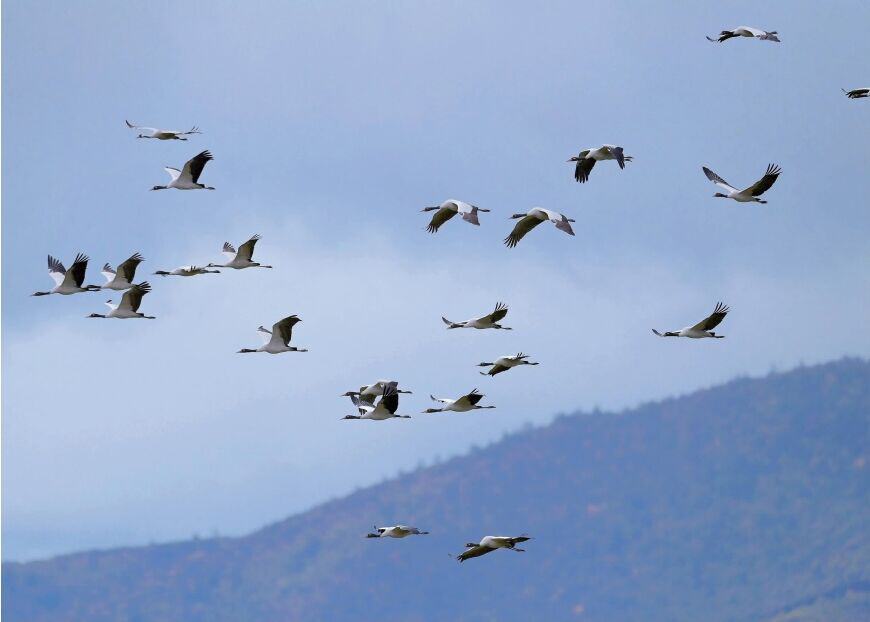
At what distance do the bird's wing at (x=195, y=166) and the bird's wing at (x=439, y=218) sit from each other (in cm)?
471

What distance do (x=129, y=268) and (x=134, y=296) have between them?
2.14 feet

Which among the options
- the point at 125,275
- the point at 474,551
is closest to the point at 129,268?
the point at 125,275

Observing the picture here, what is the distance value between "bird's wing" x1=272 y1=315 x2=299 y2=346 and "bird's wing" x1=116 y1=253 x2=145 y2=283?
335 cm

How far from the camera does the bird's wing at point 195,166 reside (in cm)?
4331

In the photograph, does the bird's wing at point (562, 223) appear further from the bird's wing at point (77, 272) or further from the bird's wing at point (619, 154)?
the bird's wing at point (77, 272)

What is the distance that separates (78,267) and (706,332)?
525 inches

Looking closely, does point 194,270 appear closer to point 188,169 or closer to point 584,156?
point 188,169

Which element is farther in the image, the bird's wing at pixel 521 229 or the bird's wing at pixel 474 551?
the bird's wing at pixel 521 229

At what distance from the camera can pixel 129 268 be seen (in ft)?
148

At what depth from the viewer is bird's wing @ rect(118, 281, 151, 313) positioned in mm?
45312

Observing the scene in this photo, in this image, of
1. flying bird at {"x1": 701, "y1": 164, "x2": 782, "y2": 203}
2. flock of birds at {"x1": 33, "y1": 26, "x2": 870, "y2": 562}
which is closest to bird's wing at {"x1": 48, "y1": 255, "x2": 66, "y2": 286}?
flock of birds at {"x1": 33, "y1": 26, "x2": 870, "y2": 562}

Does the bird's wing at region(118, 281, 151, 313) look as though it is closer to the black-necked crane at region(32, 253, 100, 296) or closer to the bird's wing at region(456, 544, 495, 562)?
the black-necked crane at region(32, 253, 100, 296)

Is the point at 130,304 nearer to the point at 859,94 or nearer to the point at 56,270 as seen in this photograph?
the point at 56,270

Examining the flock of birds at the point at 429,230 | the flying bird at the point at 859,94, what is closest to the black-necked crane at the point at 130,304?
the flock of birds at the point at 429,230
